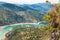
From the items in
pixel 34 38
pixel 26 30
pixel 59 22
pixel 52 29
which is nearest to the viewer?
pixel 59 22

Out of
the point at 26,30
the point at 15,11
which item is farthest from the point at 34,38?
the point at 15,11

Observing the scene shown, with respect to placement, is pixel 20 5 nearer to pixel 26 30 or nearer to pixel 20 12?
pixel 20 12

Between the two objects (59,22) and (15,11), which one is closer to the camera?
(59,22)

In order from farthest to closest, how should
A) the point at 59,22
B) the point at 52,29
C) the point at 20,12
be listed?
1. the point at 20,12
2. the point at 52,29
3. the point at 59,22

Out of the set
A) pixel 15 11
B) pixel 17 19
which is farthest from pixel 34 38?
pixel 15 11

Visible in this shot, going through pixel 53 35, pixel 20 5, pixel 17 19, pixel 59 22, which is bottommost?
pixel 17 19

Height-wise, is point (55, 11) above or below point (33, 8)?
above
